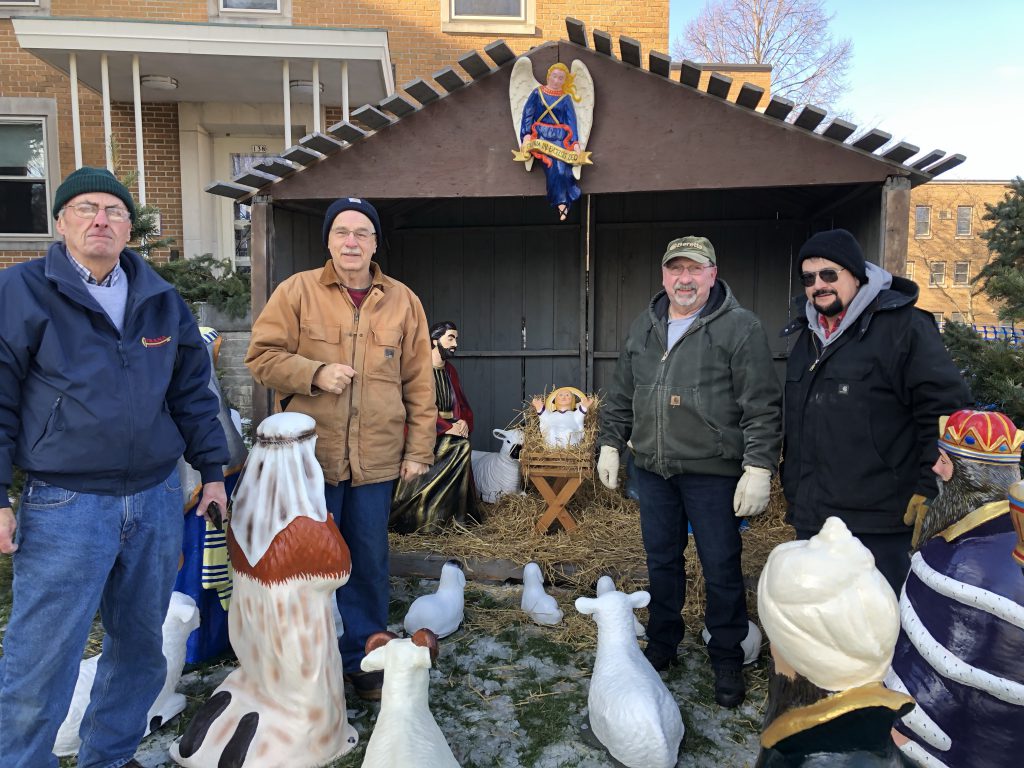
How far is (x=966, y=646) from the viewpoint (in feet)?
4.99

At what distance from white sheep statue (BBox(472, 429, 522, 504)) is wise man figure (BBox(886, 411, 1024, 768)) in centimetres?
393

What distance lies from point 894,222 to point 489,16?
782 cm

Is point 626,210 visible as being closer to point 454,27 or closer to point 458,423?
point 458,423

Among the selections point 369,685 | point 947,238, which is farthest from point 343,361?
point 947,238

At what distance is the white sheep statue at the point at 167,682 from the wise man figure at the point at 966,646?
259 centimetres

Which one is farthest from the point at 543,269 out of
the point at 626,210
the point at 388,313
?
the point at 388,313

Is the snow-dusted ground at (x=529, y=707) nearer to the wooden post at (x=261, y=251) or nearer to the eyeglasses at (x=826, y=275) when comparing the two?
the eyeglasses at (x=826, y=275)

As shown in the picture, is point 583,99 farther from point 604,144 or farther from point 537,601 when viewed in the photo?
point 537,601

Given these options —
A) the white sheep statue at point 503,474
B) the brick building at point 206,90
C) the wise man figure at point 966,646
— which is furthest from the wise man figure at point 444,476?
the brick building at point 206,90

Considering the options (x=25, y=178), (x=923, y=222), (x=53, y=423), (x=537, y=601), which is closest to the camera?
(x=53, y=423)

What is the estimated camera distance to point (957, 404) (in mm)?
2494

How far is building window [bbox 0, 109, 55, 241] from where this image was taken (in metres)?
9.38

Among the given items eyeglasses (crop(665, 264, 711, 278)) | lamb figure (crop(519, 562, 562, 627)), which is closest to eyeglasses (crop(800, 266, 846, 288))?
eyeglasses (crop(665, 264, 711, 278))

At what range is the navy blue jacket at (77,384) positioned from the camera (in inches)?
81.6
